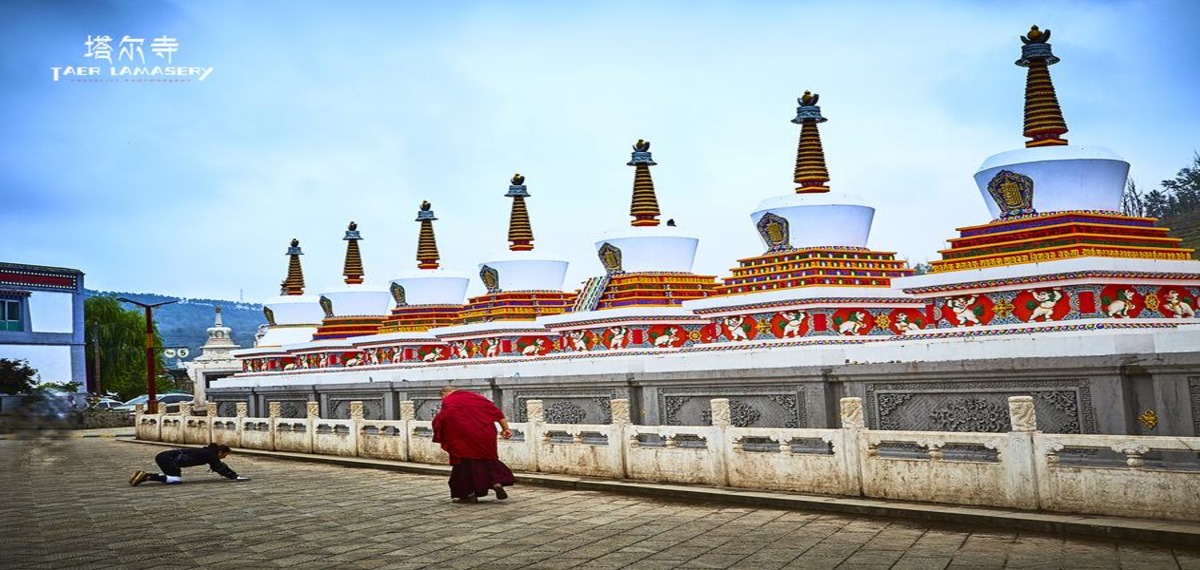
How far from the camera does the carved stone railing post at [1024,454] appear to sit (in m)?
Result: 10.1

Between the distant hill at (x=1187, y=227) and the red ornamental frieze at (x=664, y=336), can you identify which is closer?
the red ornamental frieze at (x=664, y=336)

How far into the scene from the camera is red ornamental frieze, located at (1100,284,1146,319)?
14.1 meters

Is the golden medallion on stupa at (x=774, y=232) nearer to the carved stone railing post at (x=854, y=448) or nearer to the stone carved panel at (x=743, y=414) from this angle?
the stone carved panel at (x=743, y=414)

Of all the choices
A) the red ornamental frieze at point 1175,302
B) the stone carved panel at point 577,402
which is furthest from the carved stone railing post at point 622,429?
the red ornamental frieze at point 1175,302

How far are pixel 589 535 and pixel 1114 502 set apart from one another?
461cm

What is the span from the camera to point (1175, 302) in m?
14.6

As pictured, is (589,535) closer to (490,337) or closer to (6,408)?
(6,408)

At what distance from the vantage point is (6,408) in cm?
544

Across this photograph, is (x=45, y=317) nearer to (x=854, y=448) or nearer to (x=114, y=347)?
(x=114, y=347)

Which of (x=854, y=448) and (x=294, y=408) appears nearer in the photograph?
(x=854, y=448)

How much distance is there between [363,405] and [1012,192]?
51.1ft

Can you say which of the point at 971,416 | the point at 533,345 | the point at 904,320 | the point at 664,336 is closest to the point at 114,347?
the point at 533,345

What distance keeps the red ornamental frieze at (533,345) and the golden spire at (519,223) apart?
321 centimetres

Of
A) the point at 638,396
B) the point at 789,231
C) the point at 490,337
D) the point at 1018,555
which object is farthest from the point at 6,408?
the point at 490,337
